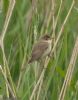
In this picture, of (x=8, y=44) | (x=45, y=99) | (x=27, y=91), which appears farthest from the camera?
(x=8, y=44)

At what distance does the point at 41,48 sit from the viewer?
3.66 m

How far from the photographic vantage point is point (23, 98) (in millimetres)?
3105

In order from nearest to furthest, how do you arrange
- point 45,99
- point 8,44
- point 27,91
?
point 27,91
point 45,99
point 8,44

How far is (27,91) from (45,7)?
830mm

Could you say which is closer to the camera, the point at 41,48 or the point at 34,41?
the point at 34,41

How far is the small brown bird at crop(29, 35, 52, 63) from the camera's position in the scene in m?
3.47

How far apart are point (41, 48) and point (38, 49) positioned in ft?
0.28

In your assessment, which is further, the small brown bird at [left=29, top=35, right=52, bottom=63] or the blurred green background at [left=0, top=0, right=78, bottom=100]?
the small brown bird at [left=29, top=35, right=52, bottom=63]

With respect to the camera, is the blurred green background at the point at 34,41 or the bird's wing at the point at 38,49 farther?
the bird's wing at the point at 38,49

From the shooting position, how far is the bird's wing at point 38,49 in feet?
11.4

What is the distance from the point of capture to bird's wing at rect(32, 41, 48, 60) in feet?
11.4

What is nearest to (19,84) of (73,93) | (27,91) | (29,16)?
(27,91)

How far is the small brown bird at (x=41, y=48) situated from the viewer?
3475 millimetres

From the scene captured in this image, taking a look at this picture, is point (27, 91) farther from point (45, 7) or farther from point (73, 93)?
point (45, 7)
